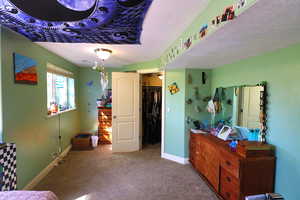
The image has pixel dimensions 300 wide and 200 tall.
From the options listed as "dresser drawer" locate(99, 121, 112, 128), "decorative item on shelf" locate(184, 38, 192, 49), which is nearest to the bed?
"decorative item on shelf" locate(184, 38, 192, 49)

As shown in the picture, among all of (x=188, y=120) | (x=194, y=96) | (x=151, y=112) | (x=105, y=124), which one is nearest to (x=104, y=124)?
(x=105, y=124)

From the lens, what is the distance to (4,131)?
5.88 ft

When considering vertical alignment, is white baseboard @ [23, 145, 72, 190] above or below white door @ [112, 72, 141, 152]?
below

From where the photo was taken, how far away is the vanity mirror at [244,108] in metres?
1.90

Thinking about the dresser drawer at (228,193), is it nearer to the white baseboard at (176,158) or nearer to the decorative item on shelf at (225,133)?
the decorative item on shelf at (225,133)

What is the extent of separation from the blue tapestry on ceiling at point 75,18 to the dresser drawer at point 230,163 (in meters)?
1.90

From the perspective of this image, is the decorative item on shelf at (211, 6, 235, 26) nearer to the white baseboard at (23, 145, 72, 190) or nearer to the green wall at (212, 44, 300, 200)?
the green wall at (212, 44, 300, 200)

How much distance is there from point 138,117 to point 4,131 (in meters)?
2.54

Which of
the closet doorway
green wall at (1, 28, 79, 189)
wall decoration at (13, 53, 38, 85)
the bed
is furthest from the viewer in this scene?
the closet doorway

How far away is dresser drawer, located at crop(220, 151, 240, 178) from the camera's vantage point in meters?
1.73

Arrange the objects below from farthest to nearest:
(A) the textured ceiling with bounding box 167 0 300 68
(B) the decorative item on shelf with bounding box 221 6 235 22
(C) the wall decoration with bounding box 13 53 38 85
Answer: (C) the wall decoration with bounding box 13 53 38 85, (B) the decorative item on shelf with bounding box 221 6 235 22, (A) the textured ceiling with bounding box 167 0 300 68

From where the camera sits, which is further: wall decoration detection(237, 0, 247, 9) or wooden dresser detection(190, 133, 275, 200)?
wooden dresser detection(190, 133, 275, 200)

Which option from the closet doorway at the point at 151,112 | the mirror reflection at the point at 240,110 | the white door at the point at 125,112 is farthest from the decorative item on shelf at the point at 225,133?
the closet doorway at the point at 151,112

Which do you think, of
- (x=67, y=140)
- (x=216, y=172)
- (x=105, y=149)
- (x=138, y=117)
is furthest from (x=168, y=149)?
(x=67, y=140)
